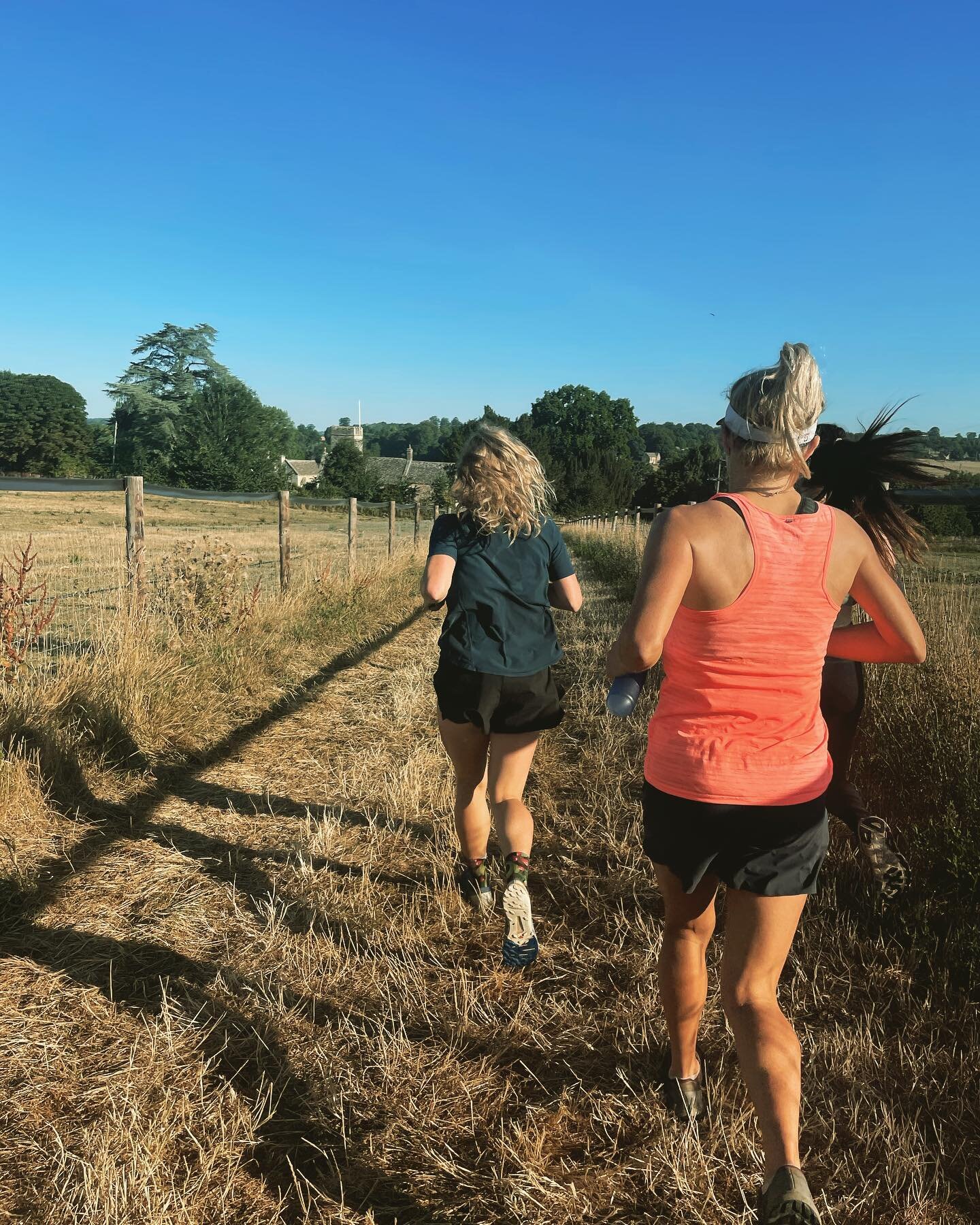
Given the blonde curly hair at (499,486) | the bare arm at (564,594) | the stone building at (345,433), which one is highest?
the stone building at (345,433)

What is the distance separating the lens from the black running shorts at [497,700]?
122 inches

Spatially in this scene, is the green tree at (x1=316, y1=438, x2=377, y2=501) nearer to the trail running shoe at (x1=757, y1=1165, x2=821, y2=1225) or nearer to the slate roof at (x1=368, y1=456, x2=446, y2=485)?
the slate roof at (x1=368, y1=456, x2=446, y2=485)

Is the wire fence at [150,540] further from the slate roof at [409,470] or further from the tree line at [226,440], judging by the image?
the slate roof at [409,470]

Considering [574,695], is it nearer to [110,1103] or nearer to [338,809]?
[338,809]

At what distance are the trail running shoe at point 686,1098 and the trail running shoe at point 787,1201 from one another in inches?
21.7

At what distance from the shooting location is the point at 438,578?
3.05 m

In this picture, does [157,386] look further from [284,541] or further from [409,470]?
[284,541]

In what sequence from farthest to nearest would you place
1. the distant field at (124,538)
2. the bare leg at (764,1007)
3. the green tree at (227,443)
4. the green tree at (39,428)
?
the green tree at (39,428) < the green tree at (227,443) < the distant field at (124,538) < the bare leg at (764,1007)

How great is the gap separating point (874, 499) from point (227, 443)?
234 ft

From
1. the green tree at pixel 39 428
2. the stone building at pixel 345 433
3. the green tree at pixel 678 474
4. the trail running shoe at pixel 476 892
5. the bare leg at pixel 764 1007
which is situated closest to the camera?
the bare leg at pixel 764 1007

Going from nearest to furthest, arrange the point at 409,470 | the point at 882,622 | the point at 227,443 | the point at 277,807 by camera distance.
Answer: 1. the point at 882,622
2. the point at 277,807
3. the point at 227,443
4. the point at 409,470

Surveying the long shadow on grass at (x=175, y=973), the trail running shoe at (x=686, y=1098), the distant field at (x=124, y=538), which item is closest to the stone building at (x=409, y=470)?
the distant field at (x=124, y=538)

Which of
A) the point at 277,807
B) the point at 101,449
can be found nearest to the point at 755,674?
the point at 277,807

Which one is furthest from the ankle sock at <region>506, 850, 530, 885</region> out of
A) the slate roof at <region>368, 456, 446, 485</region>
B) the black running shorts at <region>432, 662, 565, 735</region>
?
the slate roof at <region>368, 456, 446, 485</region>
